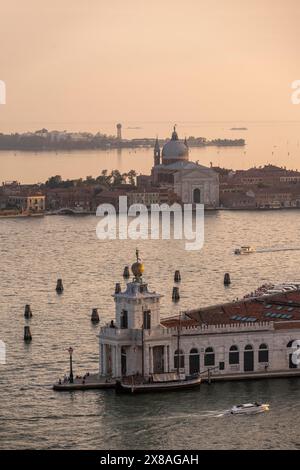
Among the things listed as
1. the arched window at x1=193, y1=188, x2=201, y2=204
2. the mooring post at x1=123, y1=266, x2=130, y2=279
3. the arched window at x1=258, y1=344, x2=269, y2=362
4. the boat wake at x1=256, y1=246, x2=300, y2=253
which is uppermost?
the arched window at x1=258, y1=344, x2=269, y2=362

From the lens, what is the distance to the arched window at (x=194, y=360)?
78.3ft

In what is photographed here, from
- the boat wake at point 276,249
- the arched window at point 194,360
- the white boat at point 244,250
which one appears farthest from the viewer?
the boat wake at point 276,249

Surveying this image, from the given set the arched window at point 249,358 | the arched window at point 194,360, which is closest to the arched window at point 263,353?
the arched window at point 249,358

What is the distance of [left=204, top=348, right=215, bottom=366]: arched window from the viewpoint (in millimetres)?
23938

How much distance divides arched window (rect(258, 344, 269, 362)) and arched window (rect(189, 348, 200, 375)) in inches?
32.6

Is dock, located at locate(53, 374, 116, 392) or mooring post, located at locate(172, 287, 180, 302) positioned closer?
dock, located at locate(53, 374, 116, 392)

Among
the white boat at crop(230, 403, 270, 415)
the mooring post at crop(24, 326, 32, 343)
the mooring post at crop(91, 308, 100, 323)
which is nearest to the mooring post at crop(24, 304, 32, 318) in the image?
the mooring post at crop(91, 308, 100, 323)

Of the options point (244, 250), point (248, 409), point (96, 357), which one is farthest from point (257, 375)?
point (244, 250)

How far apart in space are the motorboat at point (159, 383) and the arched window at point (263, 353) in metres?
1.10

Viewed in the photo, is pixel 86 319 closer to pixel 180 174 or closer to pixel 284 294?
pixel 284 294

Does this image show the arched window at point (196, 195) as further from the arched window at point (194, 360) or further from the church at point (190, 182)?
the arched window at point (194, 360)

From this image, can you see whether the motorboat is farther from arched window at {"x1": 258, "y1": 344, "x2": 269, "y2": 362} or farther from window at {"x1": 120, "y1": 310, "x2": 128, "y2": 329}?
arched window at {"x1": 258, "y1": 344, "x2": 269, "y2": 362}

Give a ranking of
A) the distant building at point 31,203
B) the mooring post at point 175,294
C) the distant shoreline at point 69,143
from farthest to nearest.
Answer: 1. the distant shoreline at point 69,143
2. the distant building at point 31,203
3. the mooring post at point 175,294
